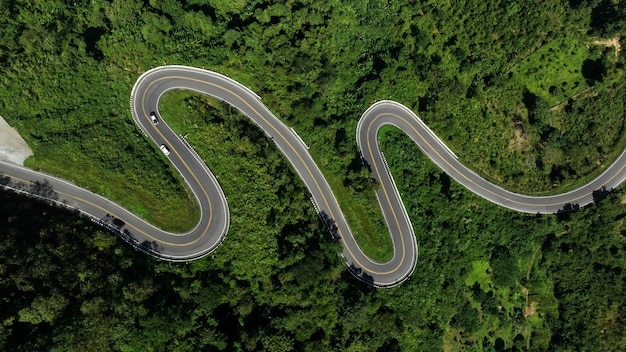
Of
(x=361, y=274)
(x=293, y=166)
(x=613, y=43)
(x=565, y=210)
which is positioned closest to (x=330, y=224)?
(x=361, y=274)

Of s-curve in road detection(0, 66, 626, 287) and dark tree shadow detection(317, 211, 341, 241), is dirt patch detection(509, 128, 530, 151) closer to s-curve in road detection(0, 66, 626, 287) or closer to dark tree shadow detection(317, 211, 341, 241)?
s-curve in road detection(0, 66, 626, 287)

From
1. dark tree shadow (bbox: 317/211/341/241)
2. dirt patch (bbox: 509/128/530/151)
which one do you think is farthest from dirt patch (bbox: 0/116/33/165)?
dirt patch (bbox: 509/128/530/151)

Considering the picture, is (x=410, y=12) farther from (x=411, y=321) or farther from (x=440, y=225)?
(x=411, y=321)

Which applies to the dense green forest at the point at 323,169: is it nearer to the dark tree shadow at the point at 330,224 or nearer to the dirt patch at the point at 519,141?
the dirt patch at the point at 519,141

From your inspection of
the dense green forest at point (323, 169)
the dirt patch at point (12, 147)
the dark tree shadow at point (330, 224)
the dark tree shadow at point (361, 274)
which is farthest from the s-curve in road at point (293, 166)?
the dense green forest at point (323, 169)

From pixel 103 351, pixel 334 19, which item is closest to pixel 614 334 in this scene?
pixel 334 19
